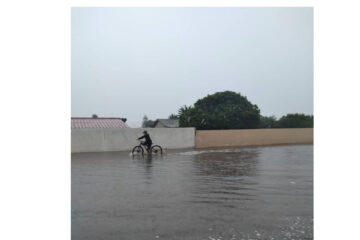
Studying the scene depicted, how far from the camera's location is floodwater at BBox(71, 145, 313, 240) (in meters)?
4.24

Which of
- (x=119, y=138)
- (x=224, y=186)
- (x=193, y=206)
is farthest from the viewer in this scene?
(x=119, y=138)

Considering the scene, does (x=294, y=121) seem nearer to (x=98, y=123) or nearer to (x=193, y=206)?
(x=98, y=123)

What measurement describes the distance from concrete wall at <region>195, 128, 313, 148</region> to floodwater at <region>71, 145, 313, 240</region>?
12742mm

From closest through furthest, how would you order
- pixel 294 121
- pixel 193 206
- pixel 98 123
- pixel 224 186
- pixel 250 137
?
1. pixel 193 206
2. pixel 224 186
3. pixel 250 137
4. pixel 98 123
5. pixel 294 121

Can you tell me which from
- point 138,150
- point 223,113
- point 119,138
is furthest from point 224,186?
Result: point 223,113

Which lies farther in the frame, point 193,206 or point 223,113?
point 223,113

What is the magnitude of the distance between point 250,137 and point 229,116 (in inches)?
714

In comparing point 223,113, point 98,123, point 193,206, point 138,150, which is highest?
point 223,113

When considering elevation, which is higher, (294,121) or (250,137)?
(294,121)

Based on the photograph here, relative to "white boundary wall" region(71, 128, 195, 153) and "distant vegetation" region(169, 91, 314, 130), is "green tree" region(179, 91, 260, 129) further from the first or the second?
"white boundary wall" region(71, 128, 195, 153)

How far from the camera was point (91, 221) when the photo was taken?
4711 mm

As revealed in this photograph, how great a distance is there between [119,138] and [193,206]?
44.4ft

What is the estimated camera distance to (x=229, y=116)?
4112cm
